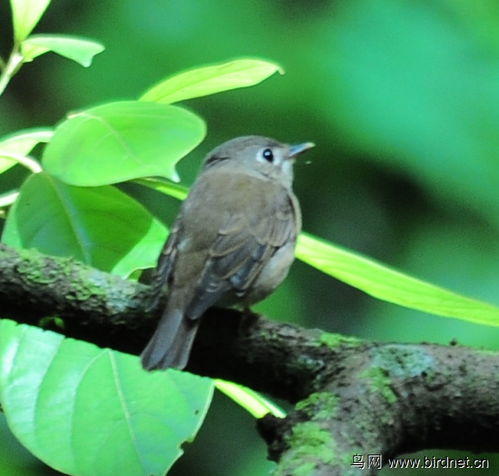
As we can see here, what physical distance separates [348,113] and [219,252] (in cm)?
156

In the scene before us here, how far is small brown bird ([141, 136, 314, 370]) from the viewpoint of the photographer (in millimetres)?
1341

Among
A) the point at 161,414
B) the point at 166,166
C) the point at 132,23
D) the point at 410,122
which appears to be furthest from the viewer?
the point at 132,23

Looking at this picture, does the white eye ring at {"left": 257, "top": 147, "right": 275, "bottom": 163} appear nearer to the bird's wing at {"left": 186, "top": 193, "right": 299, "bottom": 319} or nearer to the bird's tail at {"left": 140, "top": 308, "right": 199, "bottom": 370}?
the bird's wing at {"left": 186, "top": 193, "right": 299, "bottom": 319}

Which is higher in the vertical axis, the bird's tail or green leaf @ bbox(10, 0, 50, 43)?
green leaf @ bbox(10, 0, 50, 43)

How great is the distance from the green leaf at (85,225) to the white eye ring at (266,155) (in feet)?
2.35

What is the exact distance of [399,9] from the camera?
3.25 meters

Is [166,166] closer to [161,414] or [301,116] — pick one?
[161,414]

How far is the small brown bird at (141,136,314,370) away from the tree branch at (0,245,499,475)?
55mm

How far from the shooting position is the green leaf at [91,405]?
4.22 ft

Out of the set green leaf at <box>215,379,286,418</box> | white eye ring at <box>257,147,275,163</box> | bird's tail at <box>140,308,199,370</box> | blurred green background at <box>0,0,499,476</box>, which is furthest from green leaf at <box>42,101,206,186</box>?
blurred green background at <box>0,0,499,476</box>

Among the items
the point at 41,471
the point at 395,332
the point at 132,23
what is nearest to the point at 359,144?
the point at 395,332

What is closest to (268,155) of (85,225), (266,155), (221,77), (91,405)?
(266,155)

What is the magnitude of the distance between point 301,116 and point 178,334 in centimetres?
192

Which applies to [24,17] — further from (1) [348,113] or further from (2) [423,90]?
(2) [423,90]
